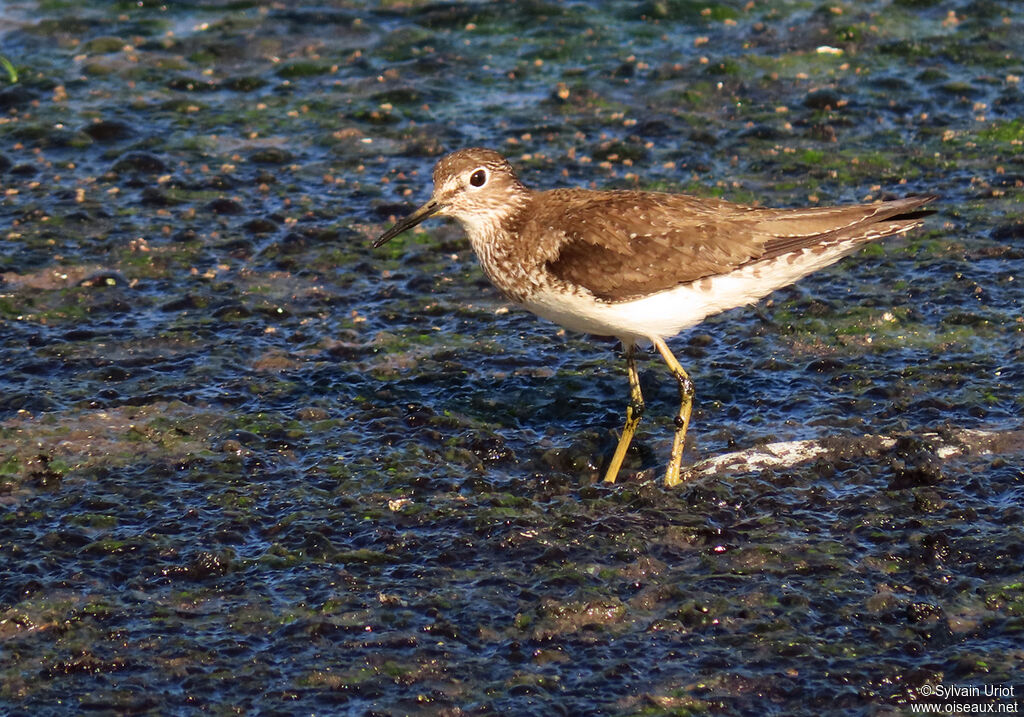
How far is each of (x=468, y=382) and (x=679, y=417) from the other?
157cm

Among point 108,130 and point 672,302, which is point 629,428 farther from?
point 108,130

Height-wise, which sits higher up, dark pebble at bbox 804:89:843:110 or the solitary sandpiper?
the solitary sandpiper

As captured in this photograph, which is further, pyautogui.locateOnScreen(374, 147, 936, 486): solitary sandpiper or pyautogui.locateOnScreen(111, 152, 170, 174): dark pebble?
pyautogui.locateOnScreen(111, 152, 170, 174): dark pebble

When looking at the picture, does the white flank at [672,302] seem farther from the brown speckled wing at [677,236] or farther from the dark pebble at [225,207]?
the dark pebble at [225,207]

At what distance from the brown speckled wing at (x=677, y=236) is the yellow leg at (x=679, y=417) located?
0.46m

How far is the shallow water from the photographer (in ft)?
19.0

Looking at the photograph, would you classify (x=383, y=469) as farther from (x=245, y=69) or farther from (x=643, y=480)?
(x=245, y=69)

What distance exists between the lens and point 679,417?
7387 millimetres

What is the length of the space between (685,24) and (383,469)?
812 cm

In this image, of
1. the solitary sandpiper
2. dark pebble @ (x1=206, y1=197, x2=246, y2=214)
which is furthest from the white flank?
dark pebble @ (x1=206, y1=197, x2=246, y2=214)

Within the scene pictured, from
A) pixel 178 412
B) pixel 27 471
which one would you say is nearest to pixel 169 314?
pixel 178 412

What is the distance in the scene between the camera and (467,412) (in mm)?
7973

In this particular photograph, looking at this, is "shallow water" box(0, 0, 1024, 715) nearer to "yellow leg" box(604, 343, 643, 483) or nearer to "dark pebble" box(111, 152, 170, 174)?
"dark pebble" box(111, 152, 170, 174)

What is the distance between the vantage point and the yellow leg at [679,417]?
7242 millimetres
